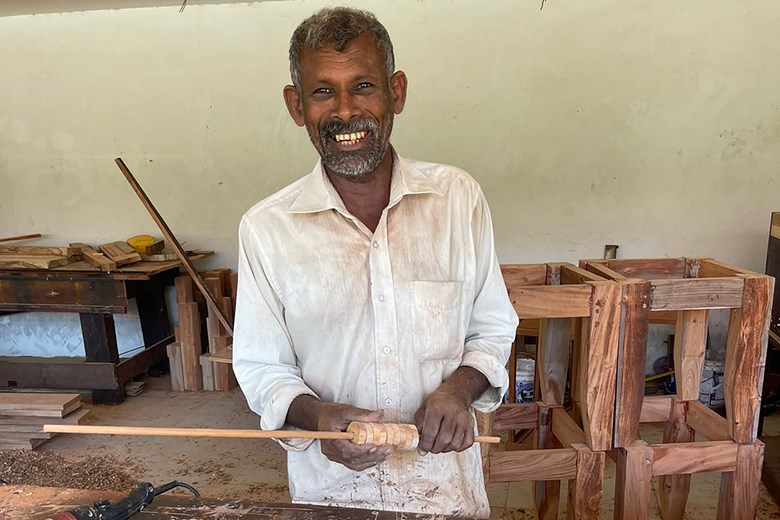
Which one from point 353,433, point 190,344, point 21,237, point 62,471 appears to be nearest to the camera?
point 353,433

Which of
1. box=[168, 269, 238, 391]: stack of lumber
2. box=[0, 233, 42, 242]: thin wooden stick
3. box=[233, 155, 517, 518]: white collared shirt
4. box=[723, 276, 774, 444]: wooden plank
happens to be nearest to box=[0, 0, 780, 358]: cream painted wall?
box=[0, 233, 42, 242]: thin wooden stick

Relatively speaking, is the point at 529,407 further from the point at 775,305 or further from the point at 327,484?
the point at 775,305

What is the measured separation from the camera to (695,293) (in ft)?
6.04

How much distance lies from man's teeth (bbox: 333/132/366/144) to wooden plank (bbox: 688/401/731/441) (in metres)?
1.79

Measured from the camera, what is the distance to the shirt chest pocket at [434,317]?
136 cm

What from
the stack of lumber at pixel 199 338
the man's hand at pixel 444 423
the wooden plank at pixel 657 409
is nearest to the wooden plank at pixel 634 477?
the wooden plank at pixel 657 409

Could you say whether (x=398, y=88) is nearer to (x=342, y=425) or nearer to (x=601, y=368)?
(x=342, y=425)

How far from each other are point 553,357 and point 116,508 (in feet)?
5.62

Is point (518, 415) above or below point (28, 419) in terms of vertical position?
above

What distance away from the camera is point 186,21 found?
4.21 m

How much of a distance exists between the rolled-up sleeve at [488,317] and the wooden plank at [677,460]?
0.92 metres

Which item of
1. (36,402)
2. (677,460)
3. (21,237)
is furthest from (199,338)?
(677,460)

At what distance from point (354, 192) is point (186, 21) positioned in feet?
11.8

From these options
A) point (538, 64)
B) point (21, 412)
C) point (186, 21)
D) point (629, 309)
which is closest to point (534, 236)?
point (538, 64)
